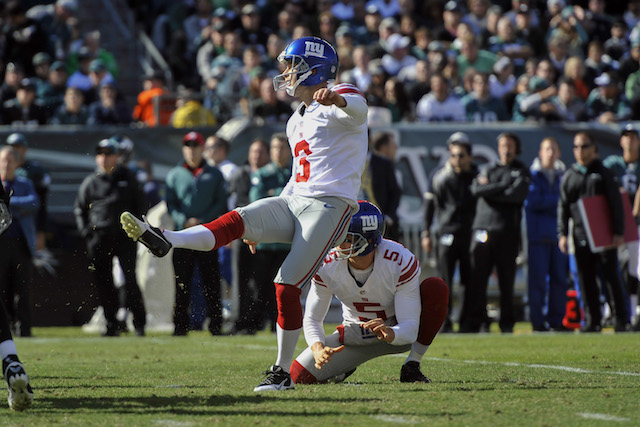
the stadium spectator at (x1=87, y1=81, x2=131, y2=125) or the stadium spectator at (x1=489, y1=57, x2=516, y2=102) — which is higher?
the stadium spectator at (x1=489, y1=57, x2=516, y2=102)

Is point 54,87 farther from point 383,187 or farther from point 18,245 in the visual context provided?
point 383,187

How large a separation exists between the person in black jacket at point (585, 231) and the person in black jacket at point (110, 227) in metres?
Result: 4.34

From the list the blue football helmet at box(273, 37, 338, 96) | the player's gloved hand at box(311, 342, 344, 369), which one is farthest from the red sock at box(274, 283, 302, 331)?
the blue football helmet at box(273, 37, 338, 96)

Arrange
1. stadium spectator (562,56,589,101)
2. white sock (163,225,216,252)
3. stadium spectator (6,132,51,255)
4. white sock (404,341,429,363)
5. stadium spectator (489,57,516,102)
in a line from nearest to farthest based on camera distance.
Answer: white sock (163,225,216,252), white sock (404,341,429,363), stadium spectator (6,132,51,255), stadium spectator (489,57,516,102), stadium spectator (562,56,589,101)

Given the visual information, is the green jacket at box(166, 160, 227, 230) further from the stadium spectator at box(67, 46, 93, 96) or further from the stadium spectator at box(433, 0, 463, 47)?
the stadium spectator at box(433, 0, 463, 47)

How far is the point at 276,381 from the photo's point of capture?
232 inches

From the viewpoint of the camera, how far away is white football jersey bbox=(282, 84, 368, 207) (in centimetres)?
595

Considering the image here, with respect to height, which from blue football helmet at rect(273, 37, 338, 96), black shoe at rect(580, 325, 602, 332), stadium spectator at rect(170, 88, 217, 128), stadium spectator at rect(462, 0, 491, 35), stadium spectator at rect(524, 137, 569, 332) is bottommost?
black shoe at rect(580, 325, 602, 332)

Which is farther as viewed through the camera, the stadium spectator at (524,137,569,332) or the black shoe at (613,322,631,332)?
the stadium spectator at (524,137,569,332)

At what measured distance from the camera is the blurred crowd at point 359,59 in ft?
45.4

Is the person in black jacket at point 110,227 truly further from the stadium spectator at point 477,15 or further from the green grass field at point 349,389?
the stadium spectator at point 477,15

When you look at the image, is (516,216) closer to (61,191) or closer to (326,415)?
(61,191)

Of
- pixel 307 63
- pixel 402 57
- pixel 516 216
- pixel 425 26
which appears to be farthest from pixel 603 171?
pixel 425 26

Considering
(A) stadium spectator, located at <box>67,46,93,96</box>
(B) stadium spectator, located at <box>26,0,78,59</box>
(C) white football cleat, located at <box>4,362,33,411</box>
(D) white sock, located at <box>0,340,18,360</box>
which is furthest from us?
(B) stadium spectator, located at <box>26,0,78,59</box>
